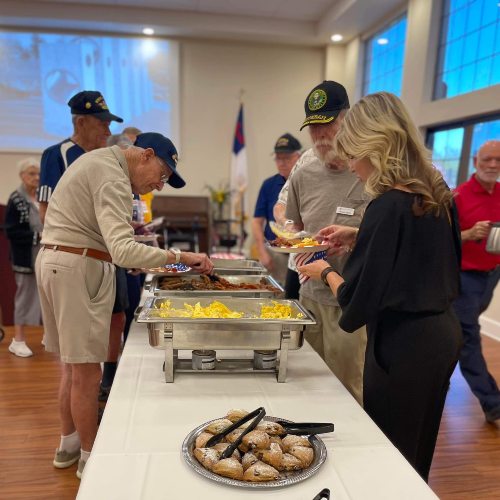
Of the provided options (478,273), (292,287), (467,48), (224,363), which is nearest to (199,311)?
(224,363)

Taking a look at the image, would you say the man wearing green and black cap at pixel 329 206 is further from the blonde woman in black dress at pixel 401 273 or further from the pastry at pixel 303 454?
the pastry at pixel 303 454

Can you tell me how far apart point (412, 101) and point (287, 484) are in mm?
4520

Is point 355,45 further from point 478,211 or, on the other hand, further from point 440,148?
point 478,211

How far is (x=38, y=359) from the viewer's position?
2.96 m

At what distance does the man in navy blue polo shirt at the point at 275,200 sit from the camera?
282 cm

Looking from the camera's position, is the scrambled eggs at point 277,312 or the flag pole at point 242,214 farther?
the flag pole at point 242,214

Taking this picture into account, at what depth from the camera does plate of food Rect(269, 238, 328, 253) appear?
134cm

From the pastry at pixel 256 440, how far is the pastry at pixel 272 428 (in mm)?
28

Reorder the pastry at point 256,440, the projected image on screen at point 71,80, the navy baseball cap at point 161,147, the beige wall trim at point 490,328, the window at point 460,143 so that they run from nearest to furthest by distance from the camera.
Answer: the pastry at point 256,440 → the navy baseball cap at point 161,147 → the beige wall trim at point 490,328 → the window at point 460,143 → the projected image on screen at point 71,80

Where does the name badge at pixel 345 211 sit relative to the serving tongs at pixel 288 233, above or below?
above

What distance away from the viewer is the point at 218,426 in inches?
35.0

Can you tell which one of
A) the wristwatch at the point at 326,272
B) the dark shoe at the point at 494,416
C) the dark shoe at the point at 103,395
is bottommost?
the dark shoe at the point at 494,416

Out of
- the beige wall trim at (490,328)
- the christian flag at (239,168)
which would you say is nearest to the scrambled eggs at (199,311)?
the beige wall trim at (490,328)

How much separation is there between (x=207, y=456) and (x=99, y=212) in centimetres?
78
